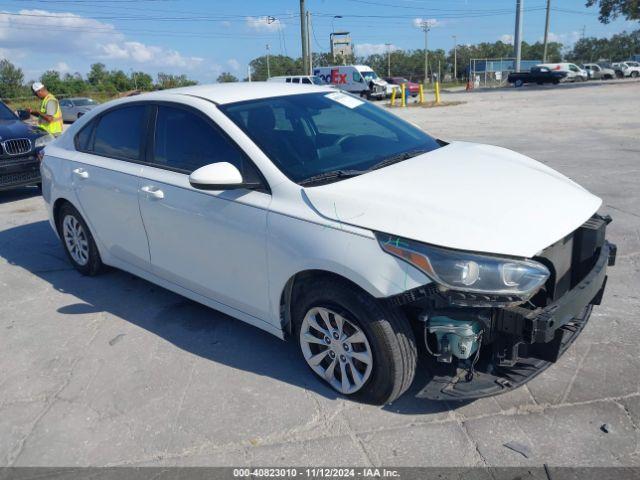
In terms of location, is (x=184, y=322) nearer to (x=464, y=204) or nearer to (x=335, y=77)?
(x=464, y=204)

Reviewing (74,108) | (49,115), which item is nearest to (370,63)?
(74,108)

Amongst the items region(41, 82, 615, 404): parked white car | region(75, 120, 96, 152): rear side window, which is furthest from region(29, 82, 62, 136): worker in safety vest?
region(41, 82, 615, 404): parked white car

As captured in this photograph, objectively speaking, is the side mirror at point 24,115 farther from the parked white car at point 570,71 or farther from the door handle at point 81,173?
the parked white car at point 570,71

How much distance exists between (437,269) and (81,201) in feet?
11.2

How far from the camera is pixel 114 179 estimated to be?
4.23m

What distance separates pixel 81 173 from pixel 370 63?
366ft

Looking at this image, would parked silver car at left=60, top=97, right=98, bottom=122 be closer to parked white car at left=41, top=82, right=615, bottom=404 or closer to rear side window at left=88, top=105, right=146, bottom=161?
rear side window at left=88, top=105, right=146, bottom=161

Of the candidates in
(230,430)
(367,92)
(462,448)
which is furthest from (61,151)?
(367,92)

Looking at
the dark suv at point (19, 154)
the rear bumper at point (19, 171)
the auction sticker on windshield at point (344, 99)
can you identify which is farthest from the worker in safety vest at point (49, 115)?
the auction sticker on windshield at point (344, 99)

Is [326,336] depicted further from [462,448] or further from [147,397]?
[147,397]

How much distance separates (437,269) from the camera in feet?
8.37

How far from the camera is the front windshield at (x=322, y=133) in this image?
11.0ft

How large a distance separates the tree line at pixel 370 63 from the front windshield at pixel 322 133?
4323cm

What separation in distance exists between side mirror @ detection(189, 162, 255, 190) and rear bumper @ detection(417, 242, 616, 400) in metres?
1.51
